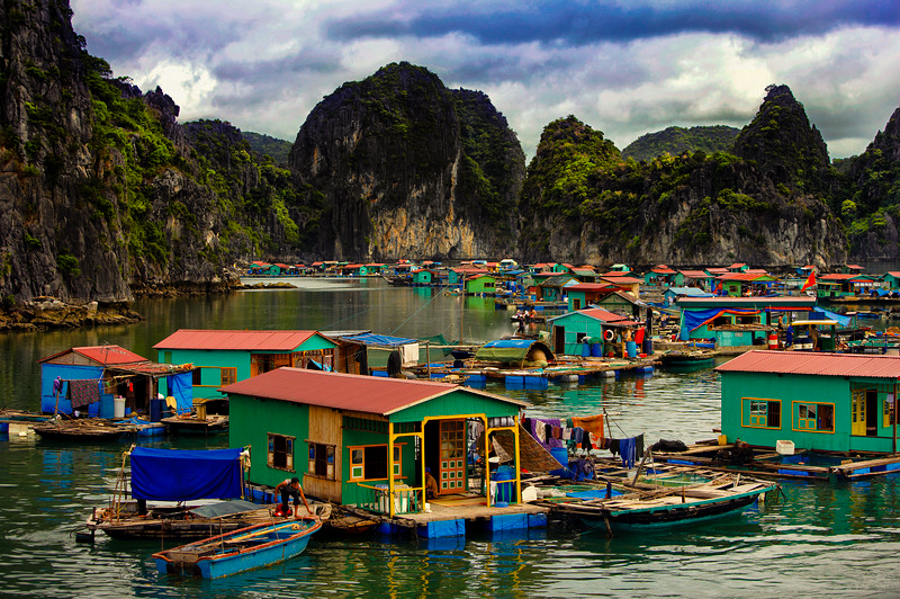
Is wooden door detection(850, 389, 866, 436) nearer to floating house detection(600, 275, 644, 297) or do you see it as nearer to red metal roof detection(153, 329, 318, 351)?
red metal roof detection(153, 329, 318, 351)

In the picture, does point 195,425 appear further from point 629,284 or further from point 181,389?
point 629,284

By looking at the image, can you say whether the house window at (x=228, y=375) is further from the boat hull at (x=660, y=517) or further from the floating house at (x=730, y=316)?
the floating house at (x=730, y=316)

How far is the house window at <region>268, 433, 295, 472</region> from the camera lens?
66.3 ft

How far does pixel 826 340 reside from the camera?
51844 mm

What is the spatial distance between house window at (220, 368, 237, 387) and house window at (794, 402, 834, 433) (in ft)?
64.8

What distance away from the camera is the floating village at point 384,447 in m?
18.2

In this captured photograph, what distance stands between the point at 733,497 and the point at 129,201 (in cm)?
9968

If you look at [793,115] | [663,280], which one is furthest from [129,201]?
[793,115]

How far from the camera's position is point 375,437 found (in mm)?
18906

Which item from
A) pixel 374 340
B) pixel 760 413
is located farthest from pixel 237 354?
pixel 760 413

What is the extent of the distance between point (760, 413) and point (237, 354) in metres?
18.7

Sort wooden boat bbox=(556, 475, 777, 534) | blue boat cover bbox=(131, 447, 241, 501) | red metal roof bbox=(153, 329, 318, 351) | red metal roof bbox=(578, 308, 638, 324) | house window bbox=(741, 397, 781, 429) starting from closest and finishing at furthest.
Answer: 1. wooden boat bbox=(556, 475, 777, 534)
2. blue boat cover bbox=(131, 447, 241, 501)
3. house window bbox=(741, 397, 781, 429)
4. red metal roof bbox=(153, 329, 318, 351)
5. red metal roof bbox=(578, 308, 638, 324)

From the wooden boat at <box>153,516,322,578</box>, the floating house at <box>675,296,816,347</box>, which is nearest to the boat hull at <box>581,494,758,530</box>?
the wooden boat at <box>153,516,322,578</box>

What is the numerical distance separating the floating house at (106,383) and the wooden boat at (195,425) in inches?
68.3
